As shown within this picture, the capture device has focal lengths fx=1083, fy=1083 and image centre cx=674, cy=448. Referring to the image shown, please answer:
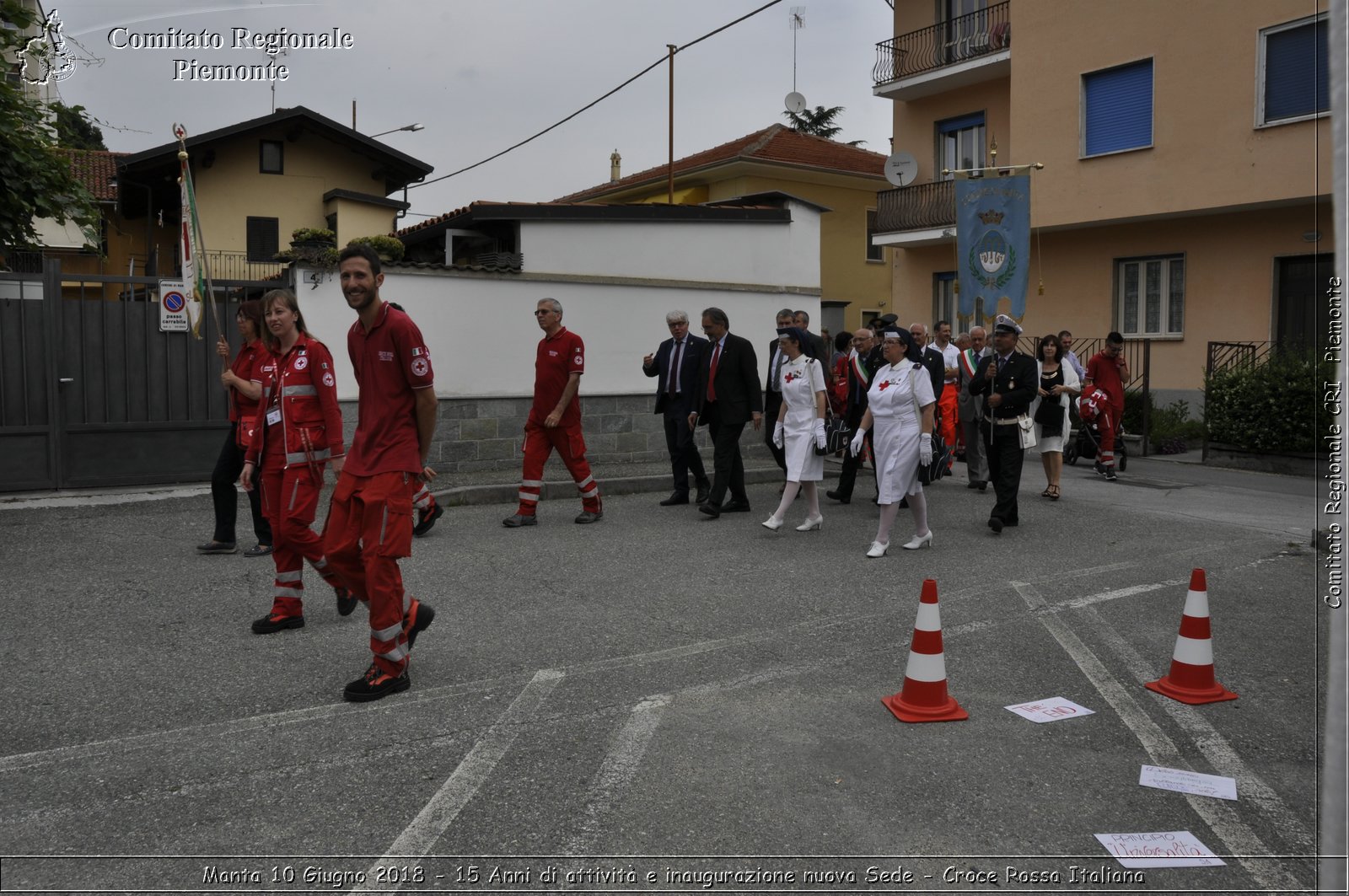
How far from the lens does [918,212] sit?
27.0 meters

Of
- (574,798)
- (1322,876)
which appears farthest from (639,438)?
(1322,876)

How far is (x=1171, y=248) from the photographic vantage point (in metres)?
21.6

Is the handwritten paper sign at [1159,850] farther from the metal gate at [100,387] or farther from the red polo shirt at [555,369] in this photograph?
the metal gate at [100,387]

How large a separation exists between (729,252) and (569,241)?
7.97 ft

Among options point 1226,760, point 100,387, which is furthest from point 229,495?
point 1226,760

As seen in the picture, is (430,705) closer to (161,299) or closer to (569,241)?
(161,299)

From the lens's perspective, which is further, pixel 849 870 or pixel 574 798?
pixel 574 798

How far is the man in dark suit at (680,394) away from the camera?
1134 cm

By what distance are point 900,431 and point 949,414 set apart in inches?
143

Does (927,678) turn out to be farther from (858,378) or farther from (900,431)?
(858,378)

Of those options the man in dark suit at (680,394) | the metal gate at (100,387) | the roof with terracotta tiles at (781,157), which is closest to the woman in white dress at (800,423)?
the man in dark suit at (680,394)

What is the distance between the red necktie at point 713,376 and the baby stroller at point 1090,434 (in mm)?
5331

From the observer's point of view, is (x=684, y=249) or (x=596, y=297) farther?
(x=684, y=249)

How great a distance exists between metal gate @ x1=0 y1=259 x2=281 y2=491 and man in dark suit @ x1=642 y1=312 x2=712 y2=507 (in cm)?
479
